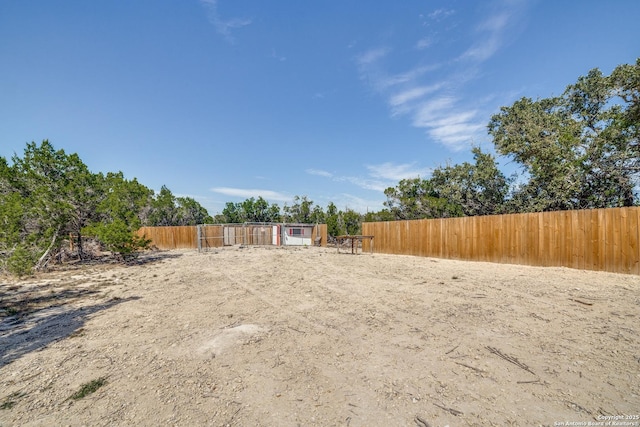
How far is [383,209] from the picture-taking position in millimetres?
24047

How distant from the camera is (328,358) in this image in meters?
2.87

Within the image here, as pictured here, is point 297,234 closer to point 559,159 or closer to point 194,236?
point 194,236

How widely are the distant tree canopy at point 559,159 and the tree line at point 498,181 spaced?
42 mm

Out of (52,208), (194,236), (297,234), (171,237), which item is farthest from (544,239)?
(171,237)

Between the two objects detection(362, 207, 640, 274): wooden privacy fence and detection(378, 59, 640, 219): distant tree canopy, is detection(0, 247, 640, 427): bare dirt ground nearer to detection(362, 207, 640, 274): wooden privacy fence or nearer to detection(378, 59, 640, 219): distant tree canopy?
detection(362, 207, 640, 274): wooden privacy fence

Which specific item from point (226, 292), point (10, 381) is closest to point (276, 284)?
point (226, 292)

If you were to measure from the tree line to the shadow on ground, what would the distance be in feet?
16.9

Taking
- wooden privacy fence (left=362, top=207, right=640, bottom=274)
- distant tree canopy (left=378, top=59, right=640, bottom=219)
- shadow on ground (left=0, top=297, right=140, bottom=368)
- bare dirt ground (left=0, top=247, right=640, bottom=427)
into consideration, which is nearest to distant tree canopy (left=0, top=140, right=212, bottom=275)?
bare dirt ground (left=0, top=247, right=640, bottom=427)

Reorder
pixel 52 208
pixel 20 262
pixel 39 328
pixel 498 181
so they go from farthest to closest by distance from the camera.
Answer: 1. pixel 498 181
2. pixel 52 208
3. pixel 20 262
4. pixel 39 328

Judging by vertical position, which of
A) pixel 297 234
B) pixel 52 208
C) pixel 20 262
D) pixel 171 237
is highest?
pixel 52 208

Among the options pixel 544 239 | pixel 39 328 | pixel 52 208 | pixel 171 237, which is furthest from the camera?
pixel 171 237

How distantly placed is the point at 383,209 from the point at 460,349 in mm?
21567

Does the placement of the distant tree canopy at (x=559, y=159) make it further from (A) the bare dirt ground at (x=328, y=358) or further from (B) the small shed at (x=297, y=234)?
(B) the small shed at (x=297, y=234)

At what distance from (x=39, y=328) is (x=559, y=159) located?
1739 cm
